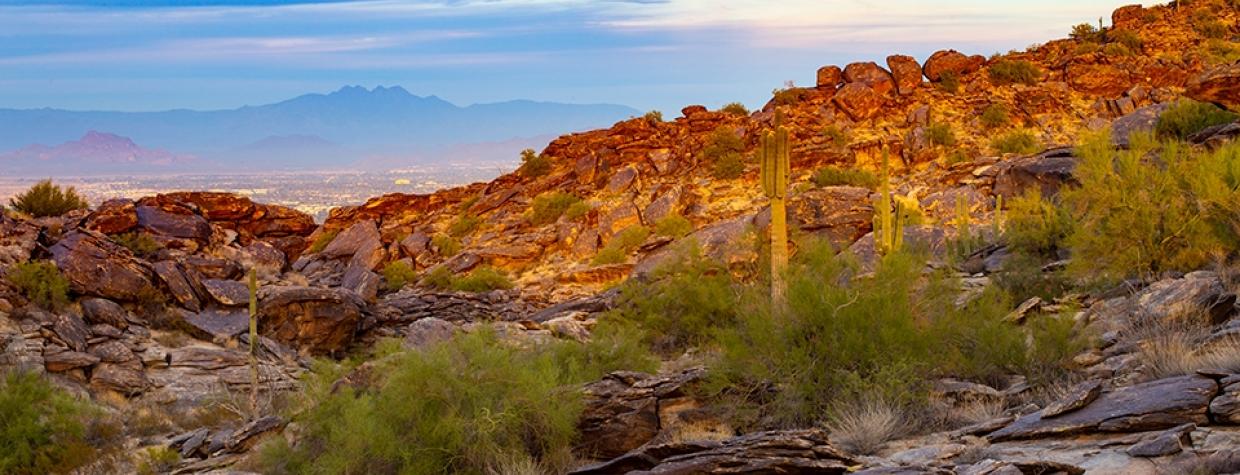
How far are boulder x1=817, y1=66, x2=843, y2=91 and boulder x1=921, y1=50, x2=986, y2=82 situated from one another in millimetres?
3545

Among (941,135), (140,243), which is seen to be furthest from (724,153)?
(140,243)

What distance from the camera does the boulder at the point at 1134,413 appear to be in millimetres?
7324

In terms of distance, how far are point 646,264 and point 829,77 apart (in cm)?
1840

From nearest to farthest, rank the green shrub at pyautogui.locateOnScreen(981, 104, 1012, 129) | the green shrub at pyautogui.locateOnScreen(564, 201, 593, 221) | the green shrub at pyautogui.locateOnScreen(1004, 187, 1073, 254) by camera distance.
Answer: the green shrub at pyautogui.locateOnScreen(1004, 187, 1073, 254) < the green shrub at pyautogui.locateOnScreen(564, 201, 593, 221) < the green shrub at pyautogui.locateOnScreen(981, 104, 1012, 129)

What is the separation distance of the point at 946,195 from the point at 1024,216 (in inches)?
378

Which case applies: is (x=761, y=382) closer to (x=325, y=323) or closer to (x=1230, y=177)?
(x=1230, y=177)

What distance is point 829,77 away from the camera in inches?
1725

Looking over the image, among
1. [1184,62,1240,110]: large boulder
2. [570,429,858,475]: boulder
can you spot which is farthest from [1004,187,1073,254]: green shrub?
[570,429,858,475]: boulder

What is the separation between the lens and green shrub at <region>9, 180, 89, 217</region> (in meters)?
31.4

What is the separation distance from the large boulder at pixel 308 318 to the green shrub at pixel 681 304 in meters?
8.15

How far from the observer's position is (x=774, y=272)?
50.1ft

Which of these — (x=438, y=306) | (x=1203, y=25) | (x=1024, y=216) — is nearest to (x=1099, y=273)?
(x=1024, y=216)

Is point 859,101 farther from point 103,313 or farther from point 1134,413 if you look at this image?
point 1134,413

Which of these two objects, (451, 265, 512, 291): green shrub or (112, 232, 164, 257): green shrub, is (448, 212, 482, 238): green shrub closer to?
(451, 265, 512, 291): green shrub
